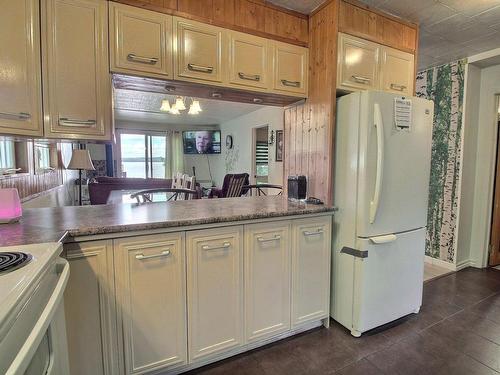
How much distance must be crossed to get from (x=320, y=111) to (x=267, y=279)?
128 cm

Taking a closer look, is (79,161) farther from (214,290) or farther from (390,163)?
(390,163)

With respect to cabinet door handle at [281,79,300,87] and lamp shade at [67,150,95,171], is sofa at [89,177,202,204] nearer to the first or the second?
lamp shade at [67,150,95,171]

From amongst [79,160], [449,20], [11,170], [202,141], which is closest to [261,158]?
[202,141]

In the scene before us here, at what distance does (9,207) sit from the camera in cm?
142

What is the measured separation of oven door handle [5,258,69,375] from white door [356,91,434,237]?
1685 mm

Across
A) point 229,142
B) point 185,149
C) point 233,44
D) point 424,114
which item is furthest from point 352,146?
point 185,149

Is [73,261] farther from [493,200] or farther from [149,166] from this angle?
[149,166]

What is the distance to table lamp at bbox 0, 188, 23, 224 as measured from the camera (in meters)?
1.41

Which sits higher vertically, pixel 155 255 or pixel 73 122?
pixel 73 122

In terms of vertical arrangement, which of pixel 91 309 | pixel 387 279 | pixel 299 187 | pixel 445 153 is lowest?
pixel 387 279

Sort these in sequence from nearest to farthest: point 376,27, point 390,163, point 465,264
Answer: point 390,163
point 376,27
point 465,264

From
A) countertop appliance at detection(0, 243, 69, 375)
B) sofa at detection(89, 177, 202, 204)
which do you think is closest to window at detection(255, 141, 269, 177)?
sofa at detection(89, 177, 202, 204)

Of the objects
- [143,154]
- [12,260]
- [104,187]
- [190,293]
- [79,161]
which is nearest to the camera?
[12,260]

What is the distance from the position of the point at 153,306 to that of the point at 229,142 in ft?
Answer: 20.1
